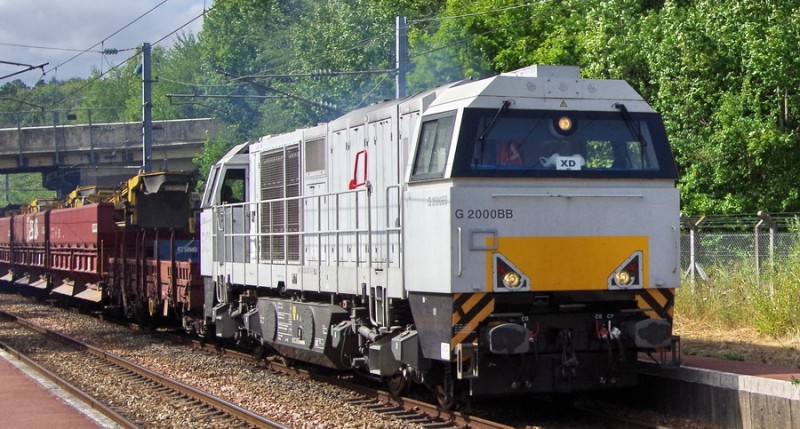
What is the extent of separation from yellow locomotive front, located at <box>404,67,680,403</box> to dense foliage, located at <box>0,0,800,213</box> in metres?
13.0

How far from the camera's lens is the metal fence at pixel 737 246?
58.2ft

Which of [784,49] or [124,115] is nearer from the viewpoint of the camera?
[784,49]

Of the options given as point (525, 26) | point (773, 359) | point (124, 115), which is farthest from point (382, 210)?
point (124, 115)

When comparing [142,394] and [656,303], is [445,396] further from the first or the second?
[142,394]

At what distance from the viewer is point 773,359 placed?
13.6 m

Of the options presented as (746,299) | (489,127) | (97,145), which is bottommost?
(746,299)

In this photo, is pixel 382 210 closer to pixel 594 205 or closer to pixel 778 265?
pixel 594 205

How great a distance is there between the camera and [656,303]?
35.9 ft

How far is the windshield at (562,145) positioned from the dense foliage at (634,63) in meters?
13.0

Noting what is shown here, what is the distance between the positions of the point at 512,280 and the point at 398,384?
9.41 feet

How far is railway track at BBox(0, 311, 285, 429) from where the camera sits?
11.9 metres

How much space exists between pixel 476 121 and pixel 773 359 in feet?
19.1

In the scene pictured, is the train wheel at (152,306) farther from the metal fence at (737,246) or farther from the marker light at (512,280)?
A: the marker light at (512,280)

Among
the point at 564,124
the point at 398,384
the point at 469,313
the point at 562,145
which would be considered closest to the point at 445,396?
the point at 398,384
